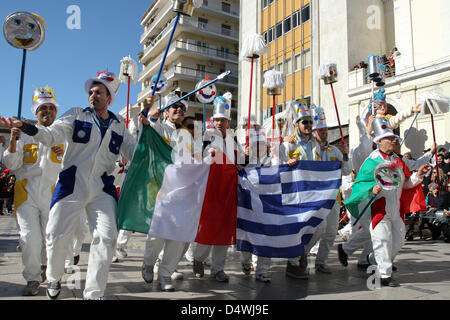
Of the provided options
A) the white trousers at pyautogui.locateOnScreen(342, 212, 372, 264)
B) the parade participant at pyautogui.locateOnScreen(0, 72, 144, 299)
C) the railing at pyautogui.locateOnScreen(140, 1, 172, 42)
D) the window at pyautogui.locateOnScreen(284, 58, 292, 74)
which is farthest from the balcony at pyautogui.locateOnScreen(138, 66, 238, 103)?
the parade participant at pyautogui.locateOnScreen(0, 72, 144, 299)

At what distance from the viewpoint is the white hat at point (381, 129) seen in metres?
4.75

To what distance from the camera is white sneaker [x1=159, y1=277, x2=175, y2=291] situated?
4113mm

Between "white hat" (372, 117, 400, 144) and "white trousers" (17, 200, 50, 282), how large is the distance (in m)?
4.22

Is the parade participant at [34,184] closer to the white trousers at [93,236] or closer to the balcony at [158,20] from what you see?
the white trousers at [93,236]

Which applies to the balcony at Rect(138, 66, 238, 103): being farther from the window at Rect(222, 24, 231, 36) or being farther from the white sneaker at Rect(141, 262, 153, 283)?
the white sneaker at Rect(141, 262, 153, 283)

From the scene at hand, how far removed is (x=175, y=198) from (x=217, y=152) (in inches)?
34.3

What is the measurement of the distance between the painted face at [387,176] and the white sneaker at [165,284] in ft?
9.06

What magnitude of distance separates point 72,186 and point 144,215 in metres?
0.84
